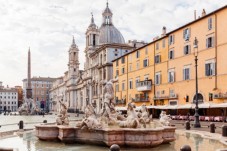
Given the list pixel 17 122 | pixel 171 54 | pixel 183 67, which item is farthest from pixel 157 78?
pixel 17 122

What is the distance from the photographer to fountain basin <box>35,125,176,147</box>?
1497 cm

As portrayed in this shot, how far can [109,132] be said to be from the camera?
14.9 m

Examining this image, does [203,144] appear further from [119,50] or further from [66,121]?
[119,50]

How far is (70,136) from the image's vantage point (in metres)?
16.7

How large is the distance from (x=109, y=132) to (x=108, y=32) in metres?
91.8

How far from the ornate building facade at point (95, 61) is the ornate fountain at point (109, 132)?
4851 centimetres

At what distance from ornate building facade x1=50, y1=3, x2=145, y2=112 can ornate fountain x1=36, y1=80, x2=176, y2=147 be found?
4851 cm

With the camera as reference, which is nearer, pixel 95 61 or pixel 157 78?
pixel 157 78

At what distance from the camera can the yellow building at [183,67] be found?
127 ft

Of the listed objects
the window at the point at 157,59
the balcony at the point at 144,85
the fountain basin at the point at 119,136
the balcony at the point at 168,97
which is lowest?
the fountain basin at the point at 119,136

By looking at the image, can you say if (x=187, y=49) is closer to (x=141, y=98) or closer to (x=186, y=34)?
(x=186, y=34)

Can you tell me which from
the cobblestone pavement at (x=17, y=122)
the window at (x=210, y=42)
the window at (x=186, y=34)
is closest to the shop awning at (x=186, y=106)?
the window at (x=210, y=42)

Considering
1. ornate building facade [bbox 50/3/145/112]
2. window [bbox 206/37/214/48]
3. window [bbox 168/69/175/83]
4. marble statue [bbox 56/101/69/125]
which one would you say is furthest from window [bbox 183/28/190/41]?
ornate building facade [bbox 50/3/145/112]

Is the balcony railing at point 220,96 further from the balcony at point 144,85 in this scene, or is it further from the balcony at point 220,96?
the balcony at point 144,85
